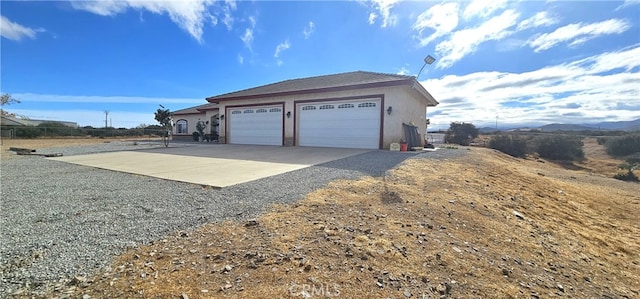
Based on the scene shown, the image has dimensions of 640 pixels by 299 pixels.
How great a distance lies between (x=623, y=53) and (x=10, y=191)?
2408cm

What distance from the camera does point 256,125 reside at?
1606 centimetres

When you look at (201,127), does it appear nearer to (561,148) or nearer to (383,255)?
(383,255)

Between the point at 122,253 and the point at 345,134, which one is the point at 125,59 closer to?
the point at 345,134

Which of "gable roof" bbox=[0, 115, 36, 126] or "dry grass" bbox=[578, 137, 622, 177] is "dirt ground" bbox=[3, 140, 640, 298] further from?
"gable roof" bbox=[0, 115, 36, 126]

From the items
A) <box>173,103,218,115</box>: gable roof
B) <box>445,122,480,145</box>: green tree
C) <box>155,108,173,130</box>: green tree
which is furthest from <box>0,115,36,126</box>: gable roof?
<box>445,122,480,145</box>: green tree

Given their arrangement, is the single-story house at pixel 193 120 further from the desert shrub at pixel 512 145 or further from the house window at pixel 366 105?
the desert shrub at pixel 512 145

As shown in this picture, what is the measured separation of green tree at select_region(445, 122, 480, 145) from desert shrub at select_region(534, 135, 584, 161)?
5.93 m

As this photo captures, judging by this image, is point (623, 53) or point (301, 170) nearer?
point (301, 170)

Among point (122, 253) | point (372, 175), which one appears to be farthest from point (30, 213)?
point (372, 175)

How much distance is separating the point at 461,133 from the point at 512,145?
606 centimetres

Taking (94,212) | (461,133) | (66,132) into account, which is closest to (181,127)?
(66,132)

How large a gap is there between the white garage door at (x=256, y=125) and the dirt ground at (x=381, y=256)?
11.4m

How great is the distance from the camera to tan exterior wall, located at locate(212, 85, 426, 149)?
38.6 feet

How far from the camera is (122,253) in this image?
2227 millimetres
